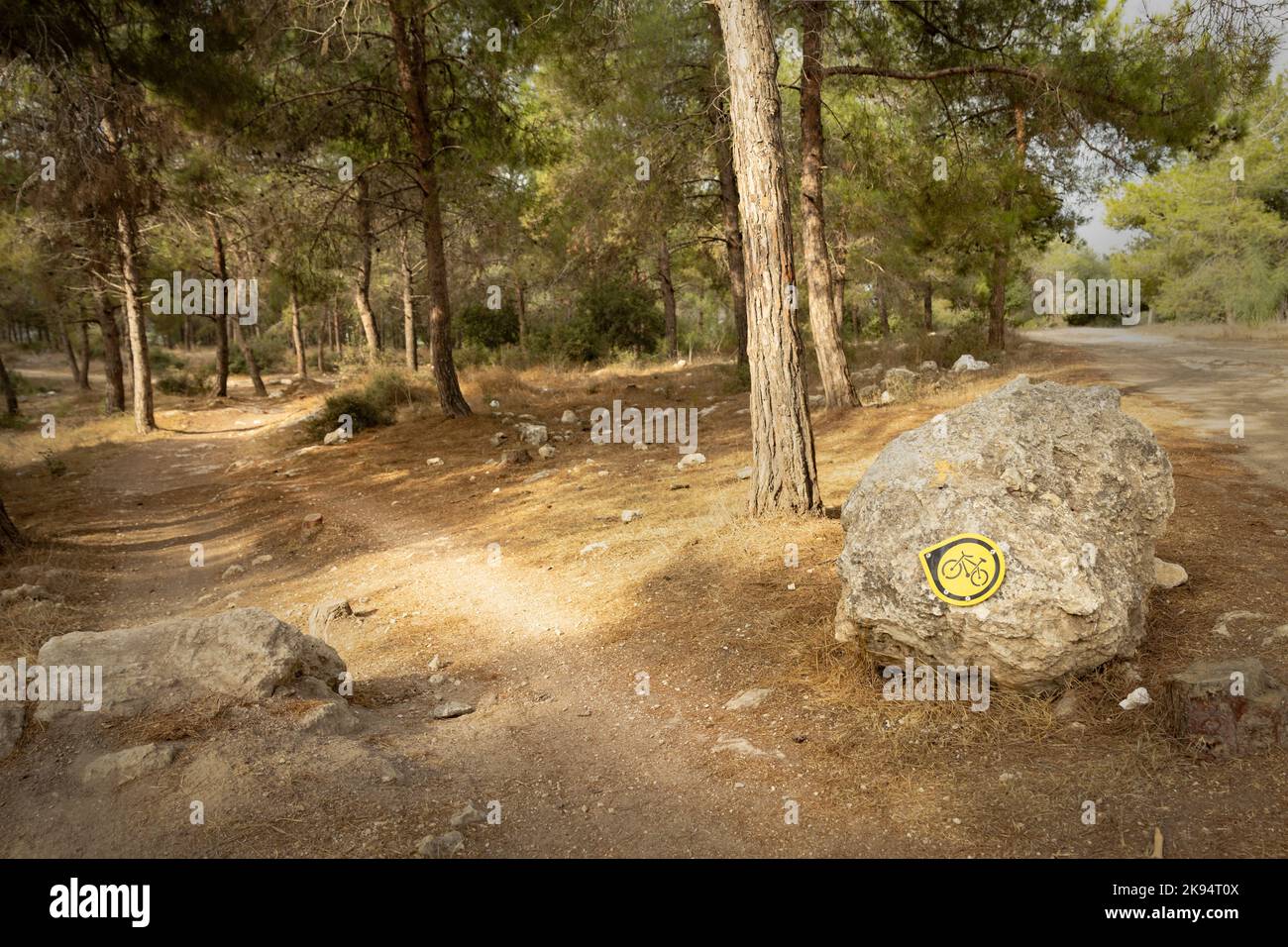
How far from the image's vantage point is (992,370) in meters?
15.7

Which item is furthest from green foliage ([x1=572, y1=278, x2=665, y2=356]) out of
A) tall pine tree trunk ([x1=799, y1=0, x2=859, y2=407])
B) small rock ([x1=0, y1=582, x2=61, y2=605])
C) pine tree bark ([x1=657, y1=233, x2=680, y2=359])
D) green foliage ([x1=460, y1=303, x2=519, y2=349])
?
small rock ([x1=0, y1=582, x2=61, y2=605])

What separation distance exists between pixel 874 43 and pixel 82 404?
99.0ft

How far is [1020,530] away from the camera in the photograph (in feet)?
13.3

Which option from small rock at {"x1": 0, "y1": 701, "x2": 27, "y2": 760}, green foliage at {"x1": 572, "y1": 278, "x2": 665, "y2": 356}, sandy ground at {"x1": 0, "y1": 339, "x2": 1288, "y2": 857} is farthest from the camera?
green foliage at {"x1": 572, "y1": 278, "x2": 665, "y2": 356}

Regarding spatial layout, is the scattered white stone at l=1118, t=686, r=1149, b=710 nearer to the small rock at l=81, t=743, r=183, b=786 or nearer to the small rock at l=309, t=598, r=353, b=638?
the small rock at l=81, t=743, r=183, b=786

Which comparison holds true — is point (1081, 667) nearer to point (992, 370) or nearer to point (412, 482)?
point (412, 482)

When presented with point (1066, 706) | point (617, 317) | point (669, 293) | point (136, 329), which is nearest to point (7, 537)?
point (1066, 706)

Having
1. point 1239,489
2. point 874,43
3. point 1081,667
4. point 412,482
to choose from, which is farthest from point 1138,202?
point 1081,667

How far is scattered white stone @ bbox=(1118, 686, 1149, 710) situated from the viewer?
12.4 feet

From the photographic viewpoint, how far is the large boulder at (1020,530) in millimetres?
3861

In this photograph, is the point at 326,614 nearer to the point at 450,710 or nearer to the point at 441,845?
the point at 450,710

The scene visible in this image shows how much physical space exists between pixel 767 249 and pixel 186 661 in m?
5.25

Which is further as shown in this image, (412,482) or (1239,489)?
(412,482)

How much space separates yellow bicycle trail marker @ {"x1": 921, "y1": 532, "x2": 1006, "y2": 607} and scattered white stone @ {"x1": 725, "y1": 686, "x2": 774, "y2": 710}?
1.17 m
